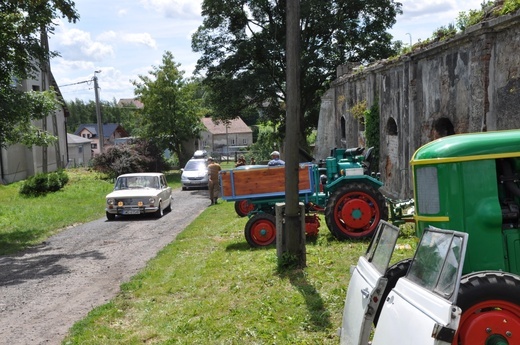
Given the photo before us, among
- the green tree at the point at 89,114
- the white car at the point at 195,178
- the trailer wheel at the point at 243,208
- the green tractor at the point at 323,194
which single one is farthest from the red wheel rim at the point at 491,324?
the green tree at the point at 89,114

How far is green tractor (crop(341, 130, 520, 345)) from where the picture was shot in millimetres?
3883

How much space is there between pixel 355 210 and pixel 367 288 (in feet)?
19.4

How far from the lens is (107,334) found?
661 centimetres

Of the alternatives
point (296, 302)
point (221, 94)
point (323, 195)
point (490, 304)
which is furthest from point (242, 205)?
point (221, 94)

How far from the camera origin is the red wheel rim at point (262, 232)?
36.3 ft

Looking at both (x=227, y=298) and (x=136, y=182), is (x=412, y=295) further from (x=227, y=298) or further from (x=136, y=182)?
(x=136, y=182)

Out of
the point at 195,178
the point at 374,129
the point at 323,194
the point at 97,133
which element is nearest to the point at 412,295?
the point at 323,194

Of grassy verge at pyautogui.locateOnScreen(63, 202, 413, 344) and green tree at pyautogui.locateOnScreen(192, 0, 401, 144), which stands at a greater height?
green tree at pyautogui.locateOnScreen(192, 0, 401, 144)

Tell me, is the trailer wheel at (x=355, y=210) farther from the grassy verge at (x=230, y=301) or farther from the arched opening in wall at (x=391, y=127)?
the arched opening in wall at (x=391, y=127)

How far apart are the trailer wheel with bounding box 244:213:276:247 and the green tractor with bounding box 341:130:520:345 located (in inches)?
230

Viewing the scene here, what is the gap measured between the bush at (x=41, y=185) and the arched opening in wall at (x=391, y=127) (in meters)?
16.6

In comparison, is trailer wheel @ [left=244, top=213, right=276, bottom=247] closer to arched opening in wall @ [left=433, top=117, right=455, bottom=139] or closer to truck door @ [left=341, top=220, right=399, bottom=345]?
arched opening in wall @ [left=433, top=117, right=455, bottom=139]

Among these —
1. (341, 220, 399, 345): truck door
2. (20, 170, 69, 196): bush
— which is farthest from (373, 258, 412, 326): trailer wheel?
(20, 170, 69, 196): bush

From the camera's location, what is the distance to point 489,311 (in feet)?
13.0
